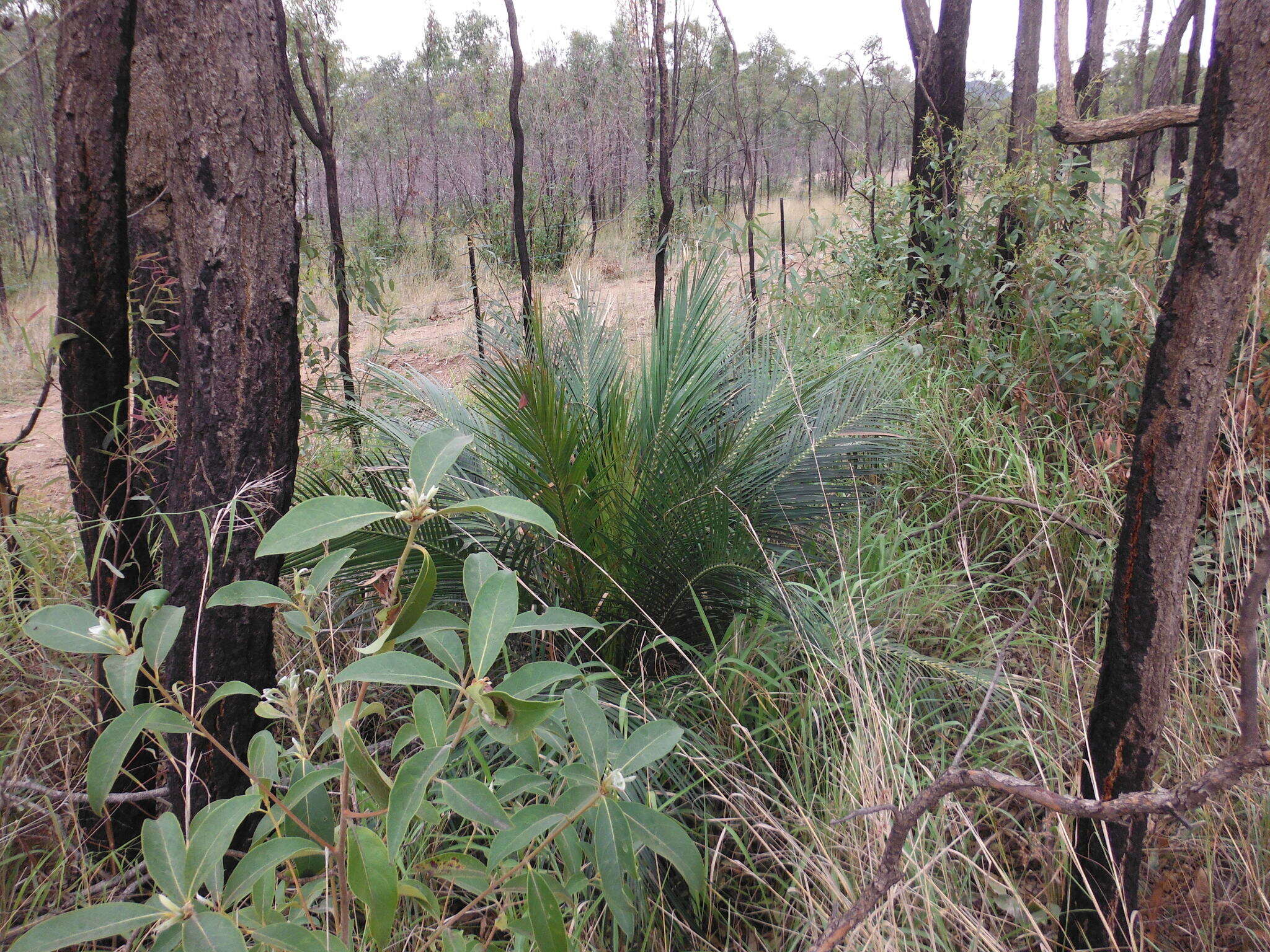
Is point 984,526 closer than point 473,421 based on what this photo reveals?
No

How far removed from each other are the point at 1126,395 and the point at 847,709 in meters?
1.65

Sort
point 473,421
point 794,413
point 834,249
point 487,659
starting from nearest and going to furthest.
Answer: point 487,659
point 794,413
point 473,421
point 834,249

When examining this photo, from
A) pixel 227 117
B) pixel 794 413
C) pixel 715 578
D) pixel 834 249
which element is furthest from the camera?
pixel 834 249

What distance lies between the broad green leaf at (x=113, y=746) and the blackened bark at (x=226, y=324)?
531 mm

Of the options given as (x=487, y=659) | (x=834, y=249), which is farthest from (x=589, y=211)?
(x=487, y=659)

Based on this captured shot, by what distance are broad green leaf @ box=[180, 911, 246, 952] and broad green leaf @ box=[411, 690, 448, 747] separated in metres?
0.20

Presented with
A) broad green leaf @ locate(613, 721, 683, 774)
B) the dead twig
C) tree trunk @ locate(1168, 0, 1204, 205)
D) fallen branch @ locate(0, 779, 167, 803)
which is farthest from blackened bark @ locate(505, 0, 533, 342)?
tree trunk @ locate(1168, 0, 1204, 205)

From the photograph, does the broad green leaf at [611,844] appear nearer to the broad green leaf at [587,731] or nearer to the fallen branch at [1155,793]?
the broad green leaf at [587,731]

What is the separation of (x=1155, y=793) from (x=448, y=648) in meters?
0.74

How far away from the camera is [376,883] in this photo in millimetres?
648

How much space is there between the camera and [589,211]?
11.6 meters

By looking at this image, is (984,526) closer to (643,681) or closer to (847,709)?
(847,709)

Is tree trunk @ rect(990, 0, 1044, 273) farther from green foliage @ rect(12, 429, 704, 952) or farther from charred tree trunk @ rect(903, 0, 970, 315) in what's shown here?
green foliage @ rect(12, 429, 704, 952)

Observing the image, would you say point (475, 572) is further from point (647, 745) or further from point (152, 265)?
point (152, 265)
